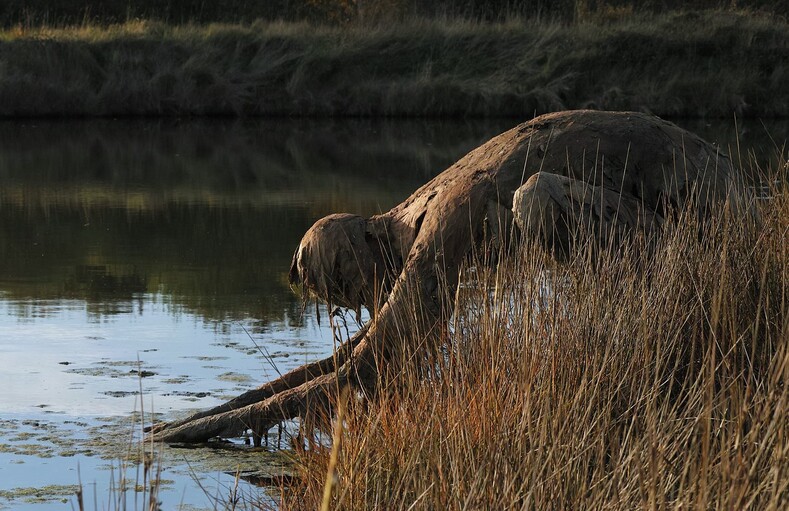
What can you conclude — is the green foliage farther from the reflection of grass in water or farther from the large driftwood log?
the reflection of grass in water

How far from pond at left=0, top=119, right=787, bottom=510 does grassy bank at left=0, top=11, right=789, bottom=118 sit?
283 cm

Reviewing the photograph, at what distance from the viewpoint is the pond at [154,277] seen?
5.70 m

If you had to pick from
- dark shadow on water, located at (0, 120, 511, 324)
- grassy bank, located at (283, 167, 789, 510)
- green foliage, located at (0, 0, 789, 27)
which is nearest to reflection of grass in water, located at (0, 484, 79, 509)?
grassy bank, located at (283, 167, 789, 510)

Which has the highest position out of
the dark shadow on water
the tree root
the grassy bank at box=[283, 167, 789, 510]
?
the grassy bank at box=[283, 167, 789, 510]

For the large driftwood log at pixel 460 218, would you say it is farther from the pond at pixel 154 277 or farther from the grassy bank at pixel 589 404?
the grassy bank at pixel 589 404

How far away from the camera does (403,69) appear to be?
27.9 m

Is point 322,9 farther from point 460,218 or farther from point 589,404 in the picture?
point 589,404

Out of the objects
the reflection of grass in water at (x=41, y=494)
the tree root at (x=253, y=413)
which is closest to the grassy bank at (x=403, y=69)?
the tree root at (x=253, y=413)

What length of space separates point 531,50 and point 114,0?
1373 centimetres

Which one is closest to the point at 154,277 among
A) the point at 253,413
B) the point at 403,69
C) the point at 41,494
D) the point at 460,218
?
the point at 253,413

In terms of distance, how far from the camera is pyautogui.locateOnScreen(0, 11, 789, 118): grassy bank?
84.9 ft

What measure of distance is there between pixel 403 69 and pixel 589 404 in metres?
24.6

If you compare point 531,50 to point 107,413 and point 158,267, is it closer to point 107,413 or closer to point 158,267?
point 158,267

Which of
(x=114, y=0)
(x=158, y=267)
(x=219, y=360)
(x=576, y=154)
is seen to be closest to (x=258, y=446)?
(x=219, y=360)
